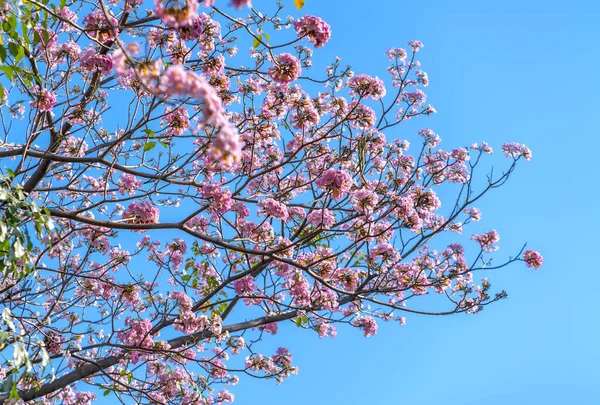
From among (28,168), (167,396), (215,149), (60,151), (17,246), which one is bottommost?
(215,149)

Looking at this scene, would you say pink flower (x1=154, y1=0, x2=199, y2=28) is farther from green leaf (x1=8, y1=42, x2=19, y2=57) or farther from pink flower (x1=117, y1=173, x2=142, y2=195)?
pink flower (x1=117, y1=173, x2=142, y2=195)

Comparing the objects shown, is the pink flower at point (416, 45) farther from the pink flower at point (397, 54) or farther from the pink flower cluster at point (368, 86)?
the pink flower cluster at point (368, 86)

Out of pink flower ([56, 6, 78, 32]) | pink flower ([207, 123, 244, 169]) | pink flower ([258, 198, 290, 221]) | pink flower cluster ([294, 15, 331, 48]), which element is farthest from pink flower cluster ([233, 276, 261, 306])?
pink flower ([207, 123, 244, 169])

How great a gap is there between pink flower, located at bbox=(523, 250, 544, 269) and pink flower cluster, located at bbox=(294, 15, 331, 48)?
13.5 feet

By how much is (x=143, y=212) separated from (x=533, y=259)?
4.70m

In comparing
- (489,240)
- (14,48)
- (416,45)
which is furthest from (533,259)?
(14,48)

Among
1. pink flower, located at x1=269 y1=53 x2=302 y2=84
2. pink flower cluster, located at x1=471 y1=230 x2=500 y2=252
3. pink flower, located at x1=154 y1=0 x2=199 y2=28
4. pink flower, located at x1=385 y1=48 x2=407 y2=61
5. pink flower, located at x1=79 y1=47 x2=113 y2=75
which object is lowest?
pink flower, located at x1=154 y1=0 x2=199 y2=28

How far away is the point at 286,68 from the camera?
511cm

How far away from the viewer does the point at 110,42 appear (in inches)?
216

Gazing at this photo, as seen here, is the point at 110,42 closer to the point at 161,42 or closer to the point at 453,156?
the point at 161,42

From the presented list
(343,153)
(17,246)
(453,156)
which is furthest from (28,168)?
(453,156)

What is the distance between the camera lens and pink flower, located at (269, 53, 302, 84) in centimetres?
507

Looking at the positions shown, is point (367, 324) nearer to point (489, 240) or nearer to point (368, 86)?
point (489, 240)

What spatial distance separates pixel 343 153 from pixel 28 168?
2.99 metres
